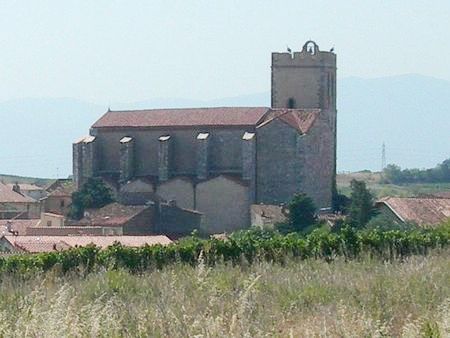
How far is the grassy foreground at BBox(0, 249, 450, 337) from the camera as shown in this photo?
7.44 metres

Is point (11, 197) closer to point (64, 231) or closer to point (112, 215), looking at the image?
point (112, 215)

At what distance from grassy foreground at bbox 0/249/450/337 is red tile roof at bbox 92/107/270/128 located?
49.3 metres

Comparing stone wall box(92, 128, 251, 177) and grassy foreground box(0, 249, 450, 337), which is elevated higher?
stone wall box(92, 128, 251, 177)

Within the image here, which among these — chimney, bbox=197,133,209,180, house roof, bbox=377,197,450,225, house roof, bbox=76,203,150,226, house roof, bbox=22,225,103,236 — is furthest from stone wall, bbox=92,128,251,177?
house roof, bbox=22,225,103,236

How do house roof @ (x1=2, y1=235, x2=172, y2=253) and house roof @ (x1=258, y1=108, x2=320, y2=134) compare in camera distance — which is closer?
house roof @ (x1=2, y1=235, x2=172, y2=253)

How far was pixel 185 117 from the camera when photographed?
213ft

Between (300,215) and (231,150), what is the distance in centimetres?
1048

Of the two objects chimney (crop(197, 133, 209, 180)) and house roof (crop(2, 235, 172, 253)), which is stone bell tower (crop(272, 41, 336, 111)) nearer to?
chimney (crop(197, 133, 209, 180))

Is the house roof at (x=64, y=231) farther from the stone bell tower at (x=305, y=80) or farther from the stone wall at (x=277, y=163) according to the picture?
the stone bell tower at (x=305, y=80)

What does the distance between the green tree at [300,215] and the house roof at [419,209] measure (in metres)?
3.27

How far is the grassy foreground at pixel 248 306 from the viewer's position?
7438 mm

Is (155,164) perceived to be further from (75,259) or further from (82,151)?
(75,259)

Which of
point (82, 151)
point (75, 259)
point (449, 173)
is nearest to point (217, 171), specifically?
point (82, 151)

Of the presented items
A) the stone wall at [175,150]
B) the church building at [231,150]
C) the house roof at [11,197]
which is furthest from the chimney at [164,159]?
the house roof at [11,197]
